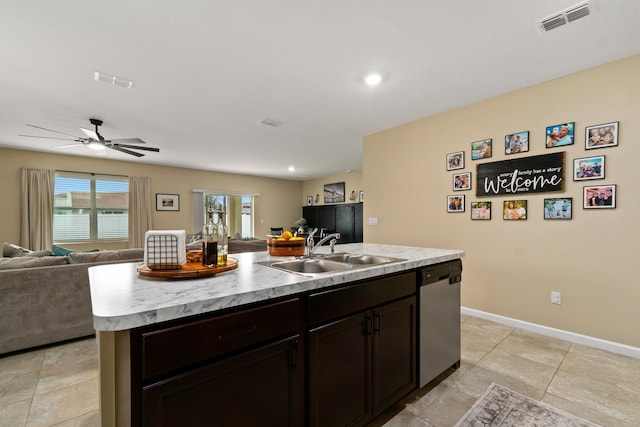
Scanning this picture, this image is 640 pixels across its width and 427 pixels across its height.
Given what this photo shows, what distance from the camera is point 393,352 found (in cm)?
165

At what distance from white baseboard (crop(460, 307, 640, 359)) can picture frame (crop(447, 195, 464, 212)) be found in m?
1.22

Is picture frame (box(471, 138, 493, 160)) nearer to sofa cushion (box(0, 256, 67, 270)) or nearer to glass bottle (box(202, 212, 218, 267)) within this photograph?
glass bottle (box(202, 212, 218, 267))

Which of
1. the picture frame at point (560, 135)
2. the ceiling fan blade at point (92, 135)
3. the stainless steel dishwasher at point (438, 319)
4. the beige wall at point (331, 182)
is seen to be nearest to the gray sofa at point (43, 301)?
the ceiling fan blade at point (92, 135)

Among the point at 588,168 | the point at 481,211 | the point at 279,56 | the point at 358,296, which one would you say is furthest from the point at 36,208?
the point at 588,168

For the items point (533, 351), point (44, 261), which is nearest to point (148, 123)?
point (44, 261)

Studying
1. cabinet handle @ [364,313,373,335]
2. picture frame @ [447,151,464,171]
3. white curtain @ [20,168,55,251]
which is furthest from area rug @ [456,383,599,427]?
white curtain @ [20,168,55,251]

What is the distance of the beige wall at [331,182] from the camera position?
7770 mm

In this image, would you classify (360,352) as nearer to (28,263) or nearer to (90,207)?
(28,263)

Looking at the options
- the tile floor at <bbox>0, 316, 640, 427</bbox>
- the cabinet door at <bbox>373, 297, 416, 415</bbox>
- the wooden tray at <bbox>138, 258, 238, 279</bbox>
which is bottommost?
the tile floor at <bbox>0, 316, 640, 427</bbox>

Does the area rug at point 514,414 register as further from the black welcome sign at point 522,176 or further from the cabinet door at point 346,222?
the cabinet door at point 346,222

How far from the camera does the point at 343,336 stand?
140 centimetres

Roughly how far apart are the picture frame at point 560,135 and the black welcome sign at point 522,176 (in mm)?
108

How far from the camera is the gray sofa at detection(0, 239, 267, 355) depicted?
2469 mm

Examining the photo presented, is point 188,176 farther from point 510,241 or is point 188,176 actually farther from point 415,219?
point 510,241
